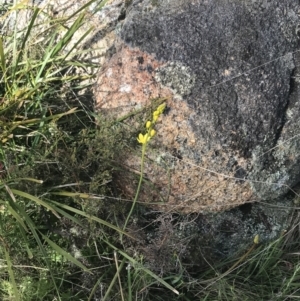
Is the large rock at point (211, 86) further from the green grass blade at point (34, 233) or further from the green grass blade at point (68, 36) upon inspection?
the green grass blade at point (34, 233)

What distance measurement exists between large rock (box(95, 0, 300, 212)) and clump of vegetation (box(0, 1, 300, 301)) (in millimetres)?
150

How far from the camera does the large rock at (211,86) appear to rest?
1.79 meters

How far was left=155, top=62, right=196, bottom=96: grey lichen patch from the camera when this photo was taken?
1778 millimetres

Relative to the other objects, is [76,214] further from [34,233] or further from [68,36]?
[68,36]

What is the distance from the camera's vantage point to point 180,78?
1780mm

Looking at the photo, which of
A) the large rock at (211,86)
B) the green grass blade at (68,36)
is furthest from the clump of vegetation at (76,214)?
the large rock at (211,86)

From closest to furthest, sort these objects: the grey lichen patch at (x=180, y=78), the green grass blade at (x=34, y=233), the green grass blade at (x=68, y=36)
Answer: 1. the green grass blade at (x=34, y=233)
2. the grey lichen patch at (x=180, y=78)
3. the green grass blade at (x=68, y=36)

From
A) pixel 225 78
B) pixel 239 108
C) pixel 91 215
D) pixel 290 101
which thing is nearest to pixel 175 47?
pixel 225 78

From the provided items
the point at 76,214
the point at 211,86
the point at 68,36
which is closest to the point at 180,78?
the point at 211,86

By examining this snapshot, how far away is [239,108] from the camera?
5.90 ft

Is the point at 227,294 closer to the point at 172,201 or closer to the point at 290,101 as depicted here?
the point at 172,201

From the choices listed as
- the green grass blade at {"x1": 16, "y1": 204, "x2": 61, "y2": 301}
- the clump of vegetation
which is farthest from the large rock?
the green grass blade at {"x1": 16, "y1": 204, "x2": 61, "y2": 301}

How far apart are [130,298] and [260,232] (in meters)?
0.65

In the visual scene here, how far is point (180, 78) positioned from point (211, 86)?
0.12 meters
